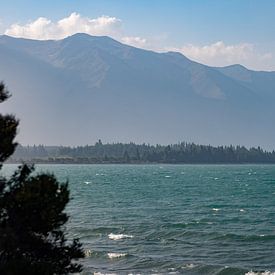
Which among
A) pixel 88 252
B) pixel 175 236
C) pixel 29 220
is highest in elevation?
pixel 29 220

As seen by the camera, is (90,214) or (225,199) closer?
(90,214)

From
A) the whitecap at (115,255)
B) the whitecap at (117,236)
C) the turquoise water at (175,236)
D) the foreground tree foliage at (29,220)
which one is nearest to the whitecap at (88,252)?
the turquoise water at (175,236)

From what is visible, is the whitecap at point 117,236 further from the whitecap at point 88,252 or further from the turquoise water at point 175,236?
the whitecap at point 88,252

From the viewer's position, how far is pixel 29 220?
15.4 meters

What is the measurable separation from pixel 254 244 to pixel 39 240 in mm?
33132

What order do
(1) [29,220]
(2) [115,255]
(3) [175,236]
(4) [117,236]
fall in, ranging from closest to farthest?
(1) [29,220] < (2) [115,255] < (3) [175,236] < (4) [117,236]

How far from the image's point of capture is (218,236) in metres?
49.9

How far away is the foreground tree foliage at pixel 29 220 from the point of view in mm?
14969

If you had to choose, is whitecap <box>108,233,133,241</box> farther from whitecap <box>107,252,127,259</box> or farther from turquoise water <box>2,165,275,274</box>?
whitecap <box>107,252,127,259</box>

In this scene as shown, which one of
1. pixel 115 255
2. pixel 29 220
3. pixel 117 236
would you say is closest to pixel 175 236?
pixel 117 236

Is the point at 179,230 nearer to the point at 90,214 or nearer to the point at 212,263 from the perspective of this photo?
the point at 212,263

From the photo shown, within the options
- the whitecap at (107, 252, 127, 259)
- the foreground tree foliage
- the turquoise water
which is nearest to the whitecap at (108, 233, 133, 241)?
the turquoise water

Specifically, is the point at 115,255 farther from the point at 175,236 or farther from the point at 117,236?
the point at 175,236

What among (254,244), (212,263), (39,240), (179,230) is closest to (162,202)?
(179,230)
